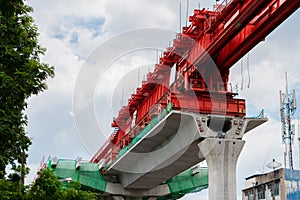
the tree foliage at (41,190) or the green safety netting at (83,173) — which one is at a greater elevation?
the green safety netting at (83,173)

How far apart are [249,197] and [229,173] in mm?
23597

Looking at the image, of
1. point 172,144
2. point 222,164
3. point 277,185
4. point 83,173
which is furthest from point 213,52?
point 83,173

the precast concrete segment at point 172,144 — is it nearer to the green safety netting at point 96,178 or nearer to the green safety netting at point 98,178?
the green safety netting at point 98,178

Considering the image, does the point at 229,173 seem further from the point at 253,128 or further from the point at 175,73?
the point at 175,73

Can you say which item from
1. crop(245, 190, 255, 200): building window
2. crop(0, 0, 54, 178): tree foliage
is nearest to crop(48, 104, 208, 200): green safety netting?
crop(245, 190, 255, 200): building window

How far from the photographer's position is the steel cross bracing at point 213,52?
976 inches

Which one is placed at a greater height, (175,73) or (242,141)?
(175,73)

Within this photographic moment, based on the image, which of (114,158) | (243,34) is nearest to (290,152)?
(114,158)

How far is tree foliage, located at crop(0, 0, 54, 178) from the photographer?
15.6 m

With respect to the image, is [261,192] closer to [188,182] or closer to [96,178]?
[188,182]

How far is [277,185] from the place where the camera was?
45.6m

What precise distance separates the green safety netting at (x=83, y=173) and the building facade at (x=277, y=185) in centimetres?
1568

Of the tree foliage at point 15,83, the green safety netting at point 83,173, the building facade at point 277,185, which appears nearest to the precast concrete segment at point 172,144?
the green safety netting at point 83,173

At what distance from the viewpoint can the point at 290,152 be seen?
1892 inches
